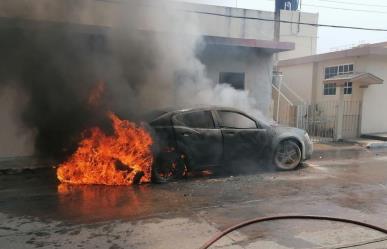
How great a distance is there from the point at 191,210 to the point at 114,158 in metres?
2.19

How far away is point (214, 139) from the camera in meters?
7.80

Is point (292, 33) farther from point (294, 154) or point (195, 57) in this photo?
point (294, 154)

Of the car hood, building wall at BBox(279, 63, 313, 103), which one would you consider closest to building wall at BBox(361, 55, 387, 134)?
building wall at BBox(279, 63, 313, 103)

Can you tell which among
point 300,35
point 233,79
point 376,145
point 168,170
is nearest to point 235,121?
point 168,170

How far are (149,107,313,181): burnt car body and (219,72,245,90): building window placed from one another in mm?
3912

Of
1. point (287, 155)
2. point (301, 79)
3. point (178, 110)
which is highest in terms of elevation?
point (301, 79)

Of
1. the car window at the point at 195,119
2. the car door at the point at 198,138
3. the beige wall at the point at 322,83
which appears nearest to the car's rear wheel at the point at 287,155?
the car door at the point at 198,138

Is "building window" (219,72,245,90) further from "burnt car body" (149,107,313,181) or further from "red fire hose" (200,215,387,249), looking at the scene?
"red fire hose" (200,215,387,249)

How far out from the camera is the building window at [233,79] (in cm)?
1216

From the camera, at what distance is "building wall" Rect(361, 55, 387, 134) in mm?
15444

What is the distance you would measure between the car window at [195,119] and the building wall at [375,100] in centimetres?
984

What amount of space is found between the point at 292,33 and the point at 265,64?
22.5 m

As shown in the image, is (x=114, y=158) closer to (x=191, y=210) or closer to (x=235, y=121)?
(x=191, y=210)

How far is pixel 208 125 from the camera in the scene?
7.87 m
